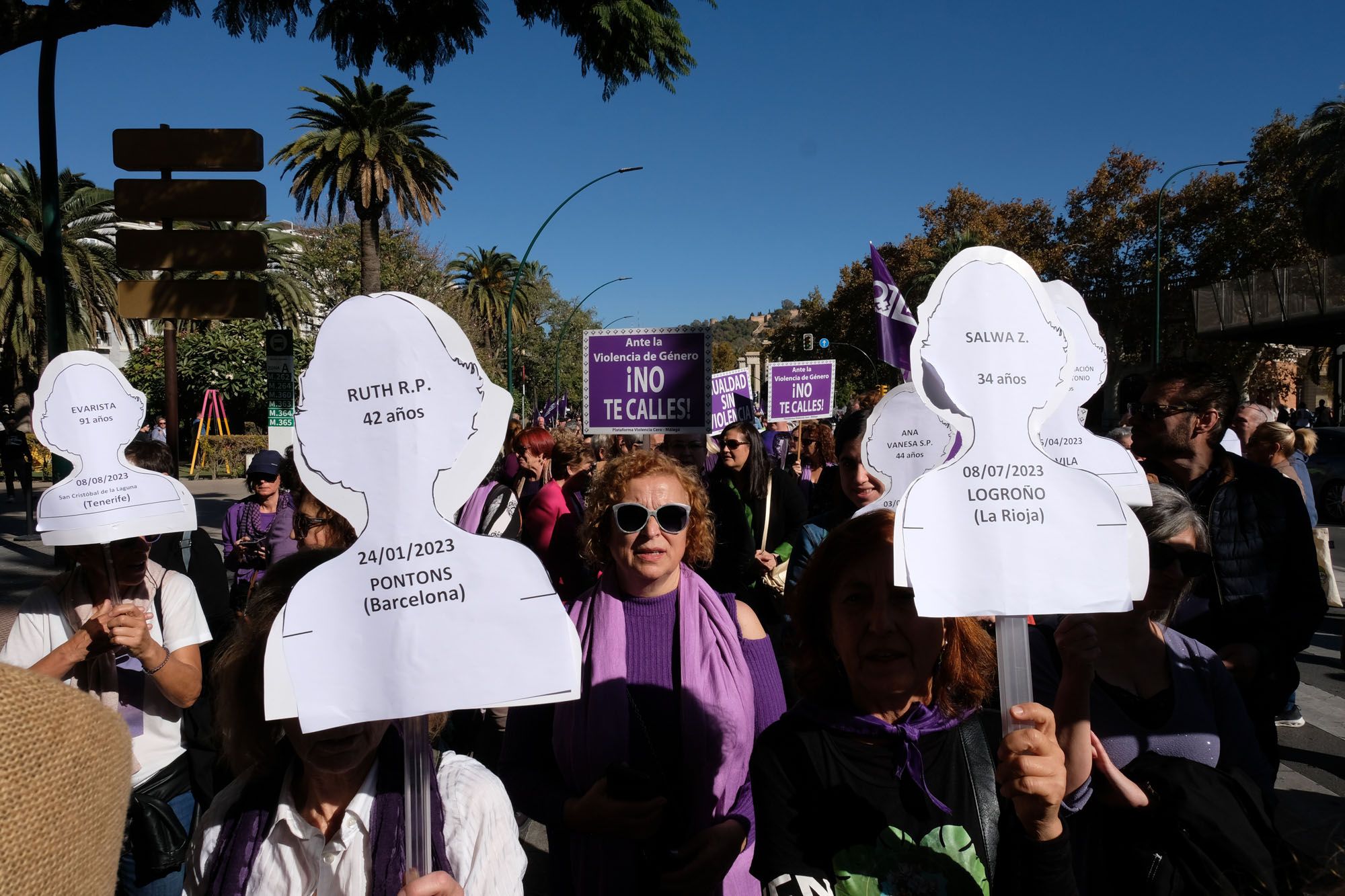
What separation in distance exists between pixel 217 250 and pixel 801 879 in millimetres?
4907

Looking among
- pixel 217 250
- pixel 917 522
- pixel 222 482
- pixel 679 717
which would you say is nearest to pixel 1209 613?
pixel 679 717

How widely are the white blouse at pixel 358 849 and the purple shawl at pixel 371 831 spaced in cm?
1

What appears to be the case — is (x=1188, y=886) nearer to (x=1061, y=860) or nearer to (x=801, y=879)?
(x=1061, y=860)

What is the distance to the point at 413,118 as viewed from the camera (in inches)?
956

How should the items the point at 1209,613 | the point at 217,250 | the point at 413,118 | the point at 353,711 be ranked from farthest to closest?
the point at 413,118 → the point at 217,250 → the point at 1209,613 → the point at 353,711

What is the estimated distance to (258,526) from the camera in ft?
16.2

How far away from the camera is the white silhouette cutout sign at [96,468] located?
8.23 feet

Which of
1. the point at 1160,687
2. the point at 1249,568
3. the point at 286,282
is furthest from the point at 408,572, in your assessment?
the point at 286,282

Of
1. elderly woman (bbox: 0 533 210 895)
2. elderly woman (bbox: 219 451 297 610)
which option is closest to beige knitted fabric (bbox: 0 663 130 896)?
elderly woman (bbox: 0 533 210 895)

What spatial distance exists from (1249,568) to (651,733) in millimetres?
1926

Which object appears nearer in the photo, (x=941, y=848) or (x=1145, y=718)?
(x=941, y=848)

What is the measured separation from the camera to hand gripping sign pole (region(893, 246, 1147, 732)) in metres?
1.43

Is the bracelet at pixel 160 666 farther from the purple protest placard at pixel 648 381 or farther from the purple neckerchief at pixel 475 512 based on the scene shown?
the purple protest placard at pixel 648 381

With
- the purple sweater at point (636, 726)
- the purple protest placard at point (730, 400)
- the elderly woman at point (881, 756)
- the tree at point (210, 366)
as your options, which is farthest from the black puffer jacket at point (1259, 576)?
the tree at point (210, 366)
